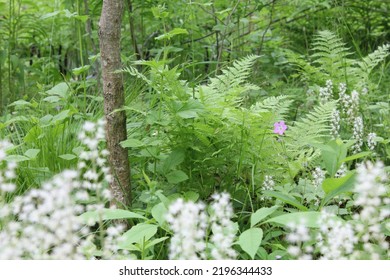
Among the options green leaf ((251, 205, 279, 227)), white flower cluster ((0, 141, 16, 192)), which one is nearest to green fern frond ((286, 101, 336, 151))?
green leaf ((251, 205, 279, 227))

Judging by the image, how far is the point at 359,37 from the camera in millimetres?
5277

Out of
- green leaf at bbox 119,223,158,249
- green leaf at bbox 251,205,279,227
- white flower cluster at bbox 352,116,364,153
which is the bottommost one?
white flower cluster at bbox 352,116,364,153

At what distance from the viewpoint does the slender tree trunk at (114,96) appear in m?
2.34

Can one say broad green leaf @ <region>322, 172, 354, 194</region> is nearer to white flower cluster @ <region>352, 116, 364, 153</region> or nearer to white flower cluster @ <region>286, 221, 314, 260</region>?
white flower cluster @ <region>286, 221, 314, 260</region>

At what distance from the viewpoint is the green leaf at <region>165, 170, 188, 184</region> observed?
2.29m

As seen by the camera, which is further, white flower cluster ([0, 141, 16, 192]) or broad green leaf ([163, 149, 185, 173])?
broad green leaf ([163, 149, 185, 173])

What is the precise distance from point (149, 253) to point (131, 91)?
1386mm

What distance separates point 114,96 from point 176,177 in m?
0.42

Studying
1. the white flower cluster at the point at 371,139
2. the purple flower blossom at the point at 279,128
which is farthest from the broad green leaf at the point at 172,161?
the white flower cluster at the point at 371,139

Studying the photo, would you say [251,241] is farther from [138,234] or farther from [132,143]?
[132,143]

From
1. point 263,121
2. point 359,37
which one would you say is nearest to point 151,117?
point 263,121

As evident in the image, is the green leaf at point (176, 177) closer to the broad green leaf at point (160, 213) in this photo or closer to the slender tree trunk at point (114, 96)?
the slender tree trunk at point (114, 96)

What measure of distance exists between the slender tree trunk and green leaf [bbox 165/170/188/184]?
0.70 ft

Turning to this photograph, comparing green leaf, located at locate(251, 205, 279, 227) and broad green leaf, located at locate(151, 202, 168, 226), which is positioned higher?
green leaf, located at locate(251, 205, 279, 227)
